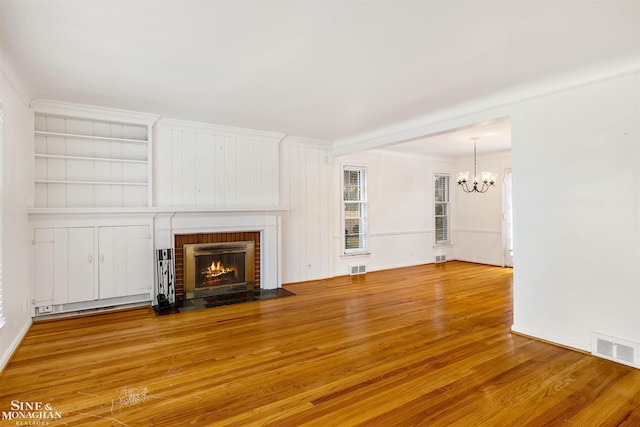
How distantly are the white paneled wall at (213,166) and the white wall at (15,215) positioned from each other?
143 cm

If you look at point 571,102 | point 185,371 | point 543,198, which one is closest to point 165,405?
point 185,371

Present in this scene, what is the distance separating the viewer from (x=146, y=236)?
184 inches

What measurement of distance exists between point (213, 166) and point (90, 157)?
5.19 feet

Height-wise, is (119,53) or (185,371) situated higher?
(119,53)

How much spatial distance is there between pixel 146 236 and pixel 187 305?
111 centimetres

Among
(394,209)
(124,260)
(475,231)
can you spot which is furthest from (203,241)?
(475,231)

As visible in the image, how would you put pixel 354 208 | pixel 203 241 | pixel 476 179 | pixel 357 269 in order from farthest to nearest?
pixel 354 208 → pixel 357 269 → pixel 476 179 → pixel 203 241

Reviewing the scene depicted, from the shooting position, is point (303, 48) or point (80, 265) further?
point (80, 265)

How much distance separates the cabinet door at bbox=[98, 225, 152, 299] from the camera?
4402mm

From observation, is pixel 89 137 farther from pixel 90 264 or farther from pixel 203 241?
pixel 203 241

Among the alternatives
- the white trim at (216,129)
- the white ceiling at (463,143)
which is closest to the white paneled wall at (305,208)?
the white trim at (216,129)

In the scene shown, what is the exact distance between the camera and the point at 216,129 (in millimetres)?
5230

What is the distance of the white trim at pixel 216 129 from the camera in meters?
4.87

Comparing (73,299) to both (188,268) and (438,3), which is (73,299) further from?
(438,3)
